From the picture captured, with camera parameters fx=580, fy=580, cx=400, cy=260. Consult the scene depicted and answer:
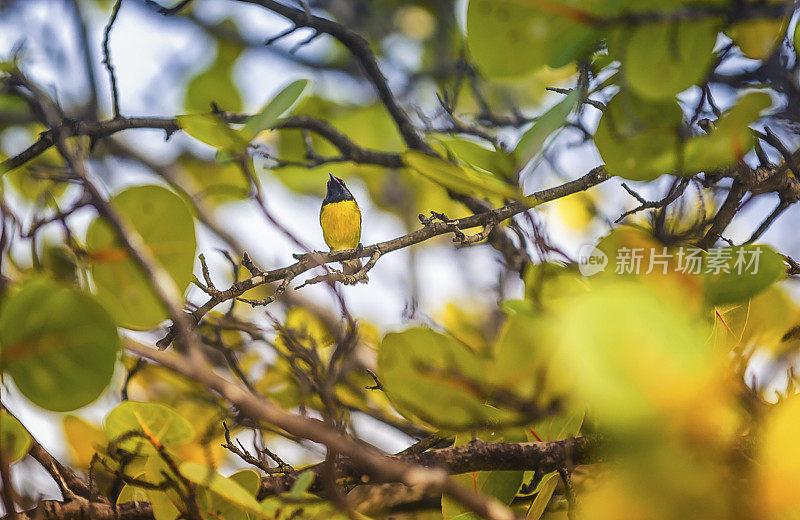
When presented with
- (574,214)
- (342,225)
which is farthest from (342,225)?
(574,214)

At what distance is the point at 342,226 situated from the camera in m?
0.73

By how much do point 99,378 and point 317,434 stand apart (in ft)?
0.54

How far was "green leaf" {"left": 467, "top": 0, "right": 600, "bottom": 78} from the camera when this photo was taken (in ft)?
1.11

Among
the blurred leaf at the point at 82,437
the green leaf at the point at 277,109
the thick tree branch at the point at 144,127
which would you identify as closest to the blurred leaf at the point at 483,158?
the green leaf at the point at 277,109

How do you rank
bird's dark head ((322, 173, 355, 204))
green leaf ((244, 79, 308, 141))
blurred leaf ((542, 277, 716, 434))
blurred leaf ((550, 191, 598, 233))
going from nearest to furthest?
1. blurred leaf ((542, 277, 716, 434))
2. green leaf ((244, 79, 308, 141))
3. bird's dark head ((322, 173, 355, 204))
4. blurred leaf ((550, 191, 598, 233))

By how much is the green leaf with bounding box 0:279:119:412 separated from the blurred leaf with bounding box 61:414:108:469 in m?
0.33

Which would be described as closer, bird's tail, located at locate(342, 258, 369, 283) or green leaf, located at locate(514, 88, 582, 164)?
green leaf, located at locate(514, 88, 582, 164)

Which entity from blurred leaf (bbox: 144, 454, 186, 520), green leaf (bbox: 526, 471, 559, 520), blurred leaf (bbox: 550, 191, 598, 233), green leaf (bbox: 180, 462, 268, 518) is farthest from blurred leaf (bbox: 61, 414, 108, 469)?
blurred leaf (bbox: 550, 191, 598, 233)

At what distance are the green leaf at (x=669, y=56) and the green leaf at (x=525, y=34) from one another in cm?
3

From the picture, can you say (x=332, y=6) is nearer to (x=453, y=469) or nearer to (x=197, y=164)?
(x=197, y=164)

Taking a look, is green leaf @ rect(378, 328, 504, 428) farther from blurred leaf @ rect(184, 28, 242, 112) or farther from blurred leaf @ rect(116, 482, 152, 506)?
blurred leaf @ rect(184, 28, 242, 112)

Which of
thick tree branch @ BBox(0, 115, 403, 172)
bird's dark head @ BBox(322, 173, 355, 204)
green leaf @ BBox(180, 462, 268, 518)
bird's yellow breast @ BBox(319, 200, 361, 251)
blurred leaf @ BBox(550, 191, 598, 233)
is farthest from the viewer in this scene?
blurred leaf @ BBox(550, 191, 598, 233)

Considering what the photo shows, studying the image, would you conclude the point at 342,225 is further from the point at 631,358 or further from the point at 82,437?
the point at 631,358

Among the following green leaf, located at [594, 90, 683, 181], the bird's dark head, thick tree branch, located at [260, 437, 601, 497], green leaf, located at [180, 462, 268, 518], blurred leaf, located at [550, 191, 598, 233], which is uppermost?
blurred leaf, located at [550, 191, 598, 233]
